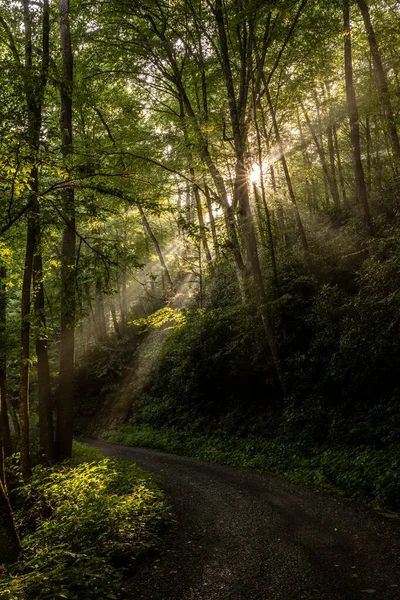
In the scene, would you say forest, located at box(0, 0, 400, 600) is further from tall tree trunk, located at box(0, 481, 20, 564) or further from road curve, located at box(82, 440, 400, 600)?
road curve, located at box(82, 440, 400, 600)

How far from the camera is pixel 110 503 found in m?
7.46

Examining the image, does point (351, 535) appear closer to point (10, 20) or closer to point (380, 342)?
point (380, 342)

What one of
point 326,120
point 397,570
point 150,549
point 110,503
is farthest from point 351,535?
point 326,120

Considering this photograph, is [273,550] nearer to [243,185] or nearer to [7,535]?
[7,535]

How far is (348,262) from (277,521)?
32.2 ft

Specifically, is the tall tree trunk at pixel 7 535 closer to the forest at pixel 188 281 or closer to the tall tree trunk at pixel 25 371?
the forest at pixel 188 281

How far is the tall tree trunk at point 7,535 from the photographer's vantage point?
5.98 m

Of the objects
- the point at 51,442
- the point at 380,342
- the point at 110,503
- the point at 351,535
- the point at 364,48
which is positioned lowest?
the point at 351,535

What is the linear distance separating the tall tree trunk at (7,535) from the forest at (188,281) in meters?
0.03

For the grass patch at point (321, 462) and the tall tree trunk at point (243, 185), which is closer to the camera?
the grass patch at point (321, 462)

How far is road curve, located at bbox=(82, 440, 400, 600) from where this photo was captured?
4.70 meters

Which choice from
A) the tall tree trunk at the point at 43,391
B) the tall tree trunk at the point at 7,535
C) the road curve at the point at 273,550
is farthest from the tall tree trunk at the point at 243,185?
the tall tree trunk at the point at 7,535

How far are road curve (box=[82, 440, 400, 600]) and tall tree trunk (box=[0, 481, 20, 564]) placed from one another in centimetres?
213

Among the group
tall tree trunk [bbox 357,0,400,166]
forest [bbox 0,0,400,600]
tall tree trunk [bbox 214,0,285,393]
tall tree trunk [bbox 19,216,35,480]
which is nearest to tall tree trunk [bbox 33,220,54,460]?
forest [bbox 0,0,400,600]
